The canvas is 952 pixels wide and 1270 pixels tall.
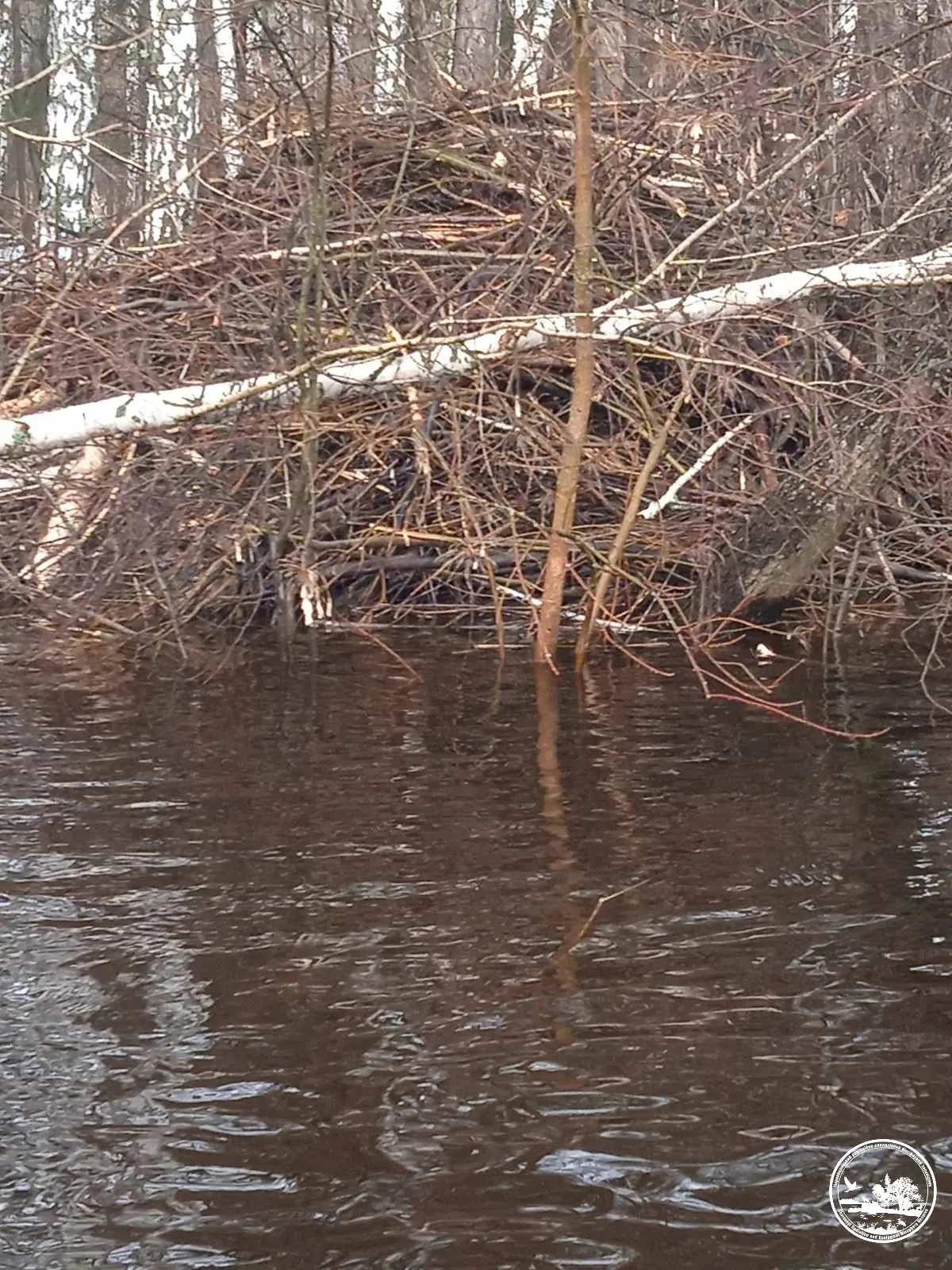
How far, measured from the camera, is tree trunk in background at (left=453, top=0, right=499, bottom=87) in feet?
32.6

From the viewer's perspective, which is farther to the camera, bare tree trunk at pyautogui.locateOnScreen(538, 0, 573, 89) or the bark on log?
bare tree trunk at pyautogui.locateOnScreen(538, 0, 573, 89)

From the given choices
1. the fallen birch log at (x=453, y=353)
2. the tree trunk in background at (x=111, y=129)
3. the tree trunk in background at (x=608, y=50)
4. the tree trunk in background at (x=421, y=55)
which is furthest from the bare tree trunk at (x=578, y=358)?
the tree trunk in background at (x=111, y=129)

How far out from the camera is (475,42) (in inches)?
490

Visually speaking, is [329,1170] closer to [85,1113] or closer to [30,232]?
[85,1113]

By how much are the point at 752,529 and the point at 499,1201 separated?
19.7 feet

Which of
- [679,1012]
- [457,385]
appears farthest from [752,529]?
[679,1012]

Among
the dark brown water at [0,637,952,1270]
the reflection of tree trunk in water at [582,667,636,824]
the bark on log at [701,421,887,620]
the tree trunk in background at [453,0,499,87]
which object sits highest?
the tree trunk in background at [453,0,499,87]

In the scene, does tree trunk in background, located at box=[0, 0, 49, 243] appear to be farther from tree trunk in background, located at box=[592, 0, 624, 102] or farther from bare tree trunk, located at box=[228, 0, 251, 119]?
tree trunk in background, located at box=[592, 0, 624, 102]

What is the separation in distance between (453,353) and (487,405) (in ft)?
6.95

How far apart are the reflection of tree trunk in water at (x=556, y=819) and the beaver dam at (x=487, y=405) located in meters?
1.14

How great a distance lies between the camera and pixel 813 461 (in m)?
8.15

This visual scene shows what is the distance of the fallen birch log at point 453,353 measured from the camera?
6.57m

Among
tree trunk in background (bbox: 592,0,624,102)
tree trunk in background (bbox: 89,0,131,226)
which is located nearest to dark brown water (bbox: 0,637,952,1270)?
tree trunk in background (bbox: 89,0,131,226)

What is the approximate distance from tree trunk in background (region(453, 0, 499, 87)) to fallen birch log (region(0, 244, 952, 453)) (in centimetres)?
189
